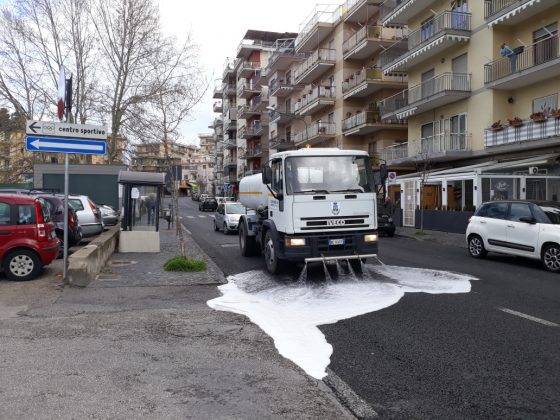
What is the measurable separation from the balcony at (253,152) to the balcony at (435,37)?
1488 inches

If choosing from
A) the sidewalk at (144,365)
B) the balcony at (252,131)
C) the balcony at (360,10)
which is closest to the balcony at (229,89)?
the balcony at (252,131)

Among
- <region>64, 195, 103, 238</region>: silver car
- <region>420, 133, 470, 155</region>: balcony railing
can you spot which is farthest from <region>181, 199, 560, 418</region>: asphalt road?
<region>420, 133, 470, 155</region>: balcony railing

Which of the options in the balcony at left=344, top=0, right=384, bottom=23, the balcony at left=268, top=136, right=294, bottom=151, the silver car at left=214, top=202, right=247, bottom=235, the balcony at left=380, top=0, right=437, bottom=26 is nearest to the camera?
the silver car at left=214, top=202, right=247, bottom=235

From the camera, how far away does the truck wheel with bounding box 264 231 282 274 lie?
1055 centimetres

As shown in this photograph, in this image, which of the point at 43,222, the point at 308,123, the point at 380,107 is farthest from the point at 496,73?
the point at 308,123

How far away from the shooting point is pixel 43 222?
10.1m

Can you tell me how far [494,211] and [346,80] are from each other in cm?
2873

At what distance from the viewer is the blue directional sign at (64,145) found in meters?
9.12

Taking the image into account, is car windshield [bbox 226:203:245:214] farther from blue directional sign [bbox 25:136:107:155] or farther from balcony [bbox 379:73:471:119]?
blue directional sign [bbox 25:136:107:155]

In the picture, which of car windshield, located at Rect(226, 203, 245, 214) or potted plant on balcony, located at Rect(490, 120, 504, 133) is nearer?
potted plant on balcony, located at Rect(490, 120, 504, 133)

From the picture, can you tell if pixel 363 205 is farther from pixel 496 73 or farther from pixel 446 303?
pixel 496 73

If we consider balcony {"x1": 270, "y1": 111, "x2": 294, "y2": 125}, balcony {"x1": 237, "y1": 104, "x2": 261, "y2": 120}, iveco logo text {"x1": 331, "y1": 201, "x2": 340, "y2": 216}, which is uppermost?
balcony {"x1": 237, "y1": 104, "x2": 261, "y2": 120}

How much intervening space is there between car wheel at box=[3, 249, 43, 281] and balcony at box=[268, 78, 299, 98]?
44877mm

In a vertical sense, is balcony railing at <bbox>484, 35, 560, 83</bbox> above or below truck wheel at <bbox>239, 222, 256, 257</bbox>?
above
